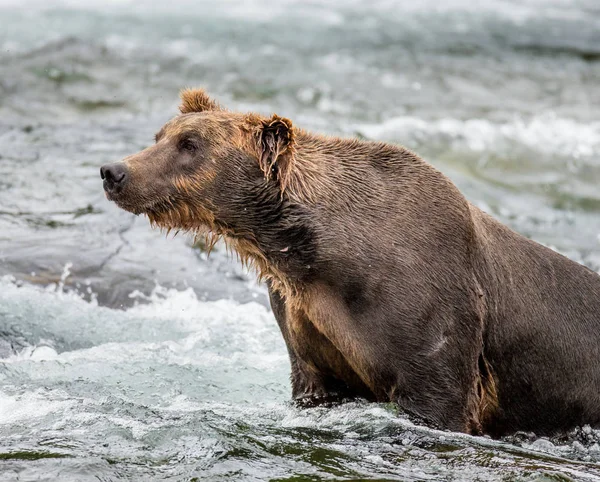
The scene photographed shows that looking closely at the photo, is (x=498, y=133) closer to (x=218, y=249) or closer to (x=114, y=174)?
(x=218, y=249)

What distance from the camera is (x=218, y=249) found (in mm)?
9430

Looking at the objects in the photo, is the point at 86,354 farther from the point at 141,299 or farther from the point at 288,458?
the point at 288,458

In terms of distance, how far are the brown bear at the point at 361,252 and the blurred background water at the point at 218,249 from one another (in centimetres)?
31

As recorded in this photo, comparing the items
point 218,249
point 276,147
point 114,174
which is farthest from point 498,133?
point 114,174

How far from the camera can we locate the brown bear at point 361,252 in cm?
538

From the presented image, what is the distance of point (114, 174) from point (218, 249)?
4.05 meters

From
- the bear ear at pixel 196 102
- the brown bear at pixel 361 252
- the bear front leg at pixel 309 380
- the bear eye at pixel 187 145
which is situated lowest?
the bear front leg at pixel 309 380

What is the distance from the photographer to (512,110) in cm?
1475

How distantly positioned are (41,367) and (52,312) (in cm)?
103

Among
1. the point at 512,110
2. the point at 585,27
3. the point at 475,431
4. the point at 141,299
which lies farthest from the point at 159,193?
the point at 585,27

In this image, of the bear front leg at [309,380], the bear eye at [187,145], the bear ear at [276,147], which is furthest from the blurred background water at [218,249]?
the bear eye at [187,145]

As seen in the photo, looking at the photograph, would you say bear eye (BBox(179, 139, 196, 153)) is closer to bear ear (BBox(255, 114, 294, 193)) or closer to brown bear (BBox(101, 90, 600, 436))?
brown bear (BBox(101, 90, 600, 436))

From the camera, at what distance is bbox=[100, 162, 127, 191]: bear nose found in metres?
5.41

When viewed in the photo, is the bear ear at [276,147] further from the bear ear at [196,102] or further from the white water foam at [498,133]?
the white water foam at [498,133]
